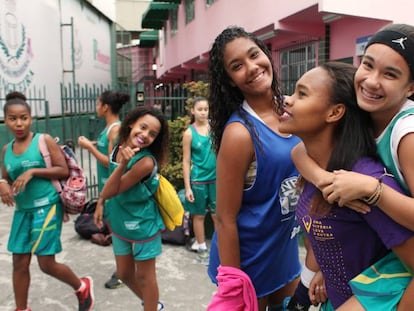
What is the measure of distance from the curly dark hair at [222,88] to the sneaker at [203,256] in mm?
2612

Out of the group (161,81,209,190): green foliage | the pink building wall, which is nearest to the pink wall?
the pink building wall

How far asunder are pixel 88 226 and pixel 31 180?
78.4 inches

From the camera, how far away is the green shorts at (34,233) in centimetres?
291

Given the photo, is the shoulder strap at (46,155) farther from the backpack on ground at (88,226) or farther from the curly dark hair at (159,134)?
the backpack on ground at (88,226)

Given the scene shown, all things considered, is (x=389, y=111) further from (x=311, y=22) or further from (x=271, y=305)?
(x=311, y=22)

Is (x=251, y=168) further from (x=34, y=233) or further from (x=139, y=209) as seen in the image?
(x=34, y=233)

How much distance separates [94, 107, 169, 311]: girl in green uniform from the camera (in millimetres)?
2680

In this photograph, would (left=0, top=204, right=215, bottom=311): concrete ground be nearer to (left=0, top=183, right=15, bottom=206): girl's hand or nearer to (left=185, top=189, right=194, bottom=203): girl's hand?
(left=185, top=189, right=194, bottom=203): girl's hand

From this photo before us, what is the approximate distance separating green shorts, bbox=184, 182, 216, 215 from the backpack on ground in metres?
1.04

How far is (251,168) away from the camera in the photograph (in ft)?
5.49

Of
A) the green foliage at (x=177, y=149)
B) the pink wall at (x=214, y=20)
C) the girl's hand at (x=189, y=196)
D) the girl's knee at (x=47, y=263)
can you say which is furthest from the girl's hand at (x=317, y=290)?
the pink wall at (x=214, y=20)

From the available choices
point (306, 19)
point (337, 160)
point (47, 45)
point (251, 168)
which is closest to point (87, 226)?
point (251, 168)

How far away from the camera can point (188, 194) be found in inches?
175

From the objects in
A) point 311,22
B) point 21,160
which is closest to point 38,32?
point 311,22
